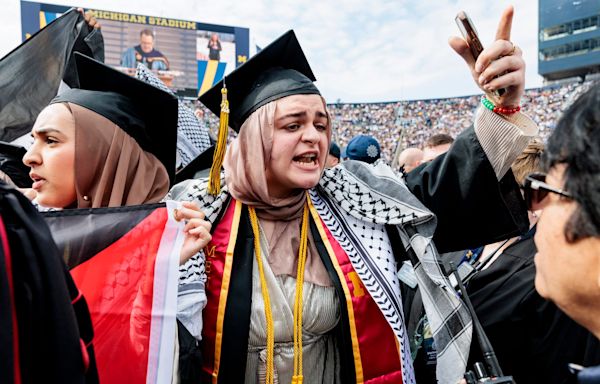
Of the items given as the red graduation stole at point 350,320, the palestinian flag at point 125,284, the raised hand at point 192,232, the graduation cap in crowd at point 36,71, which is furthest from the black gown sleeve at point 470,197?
the graduation cap in crowd at point 36,71

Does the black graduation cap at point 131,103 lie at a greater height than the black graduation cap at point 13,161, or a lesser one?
greater

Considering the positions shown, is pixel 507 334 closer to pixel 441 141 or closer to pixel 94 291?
pixel 94 291

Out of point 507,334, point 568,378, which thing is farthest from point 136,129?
point 568,378

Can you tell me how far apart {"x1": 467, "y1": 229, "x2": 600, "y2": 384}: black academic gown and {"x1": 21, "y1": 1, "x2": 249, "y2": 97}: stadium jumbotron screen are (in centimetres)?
2696

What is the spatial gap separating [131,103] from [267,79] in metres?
0.61

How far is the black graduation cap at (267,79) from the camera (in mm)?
1959

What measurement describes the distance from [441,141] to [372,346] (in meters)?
3.70

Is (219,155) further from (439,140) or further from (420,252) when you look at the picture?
(439,140)

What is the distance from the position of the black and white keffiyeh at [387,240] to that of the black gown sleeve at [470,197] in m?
0.14

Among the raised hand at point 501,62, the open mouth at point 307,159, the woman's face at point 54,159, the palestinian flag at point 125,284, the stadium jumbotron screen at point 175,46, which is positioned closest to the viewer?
the palestinian flag at point 125,284

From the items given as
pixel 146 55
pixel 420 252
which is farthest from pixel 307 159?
pixel 146 55

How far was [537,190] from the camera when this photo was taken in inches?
44.6

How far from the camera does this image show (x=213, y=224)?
195cm

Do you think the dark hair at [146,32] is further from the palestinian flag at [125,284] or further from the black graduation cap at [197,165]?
the palestinian flag at [125,284]
